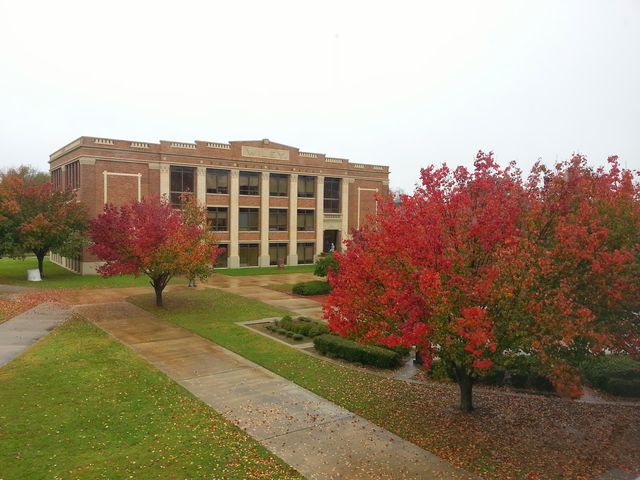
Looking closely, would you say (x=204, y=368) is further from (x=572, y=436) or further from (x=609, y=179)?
(x=609, y=179)

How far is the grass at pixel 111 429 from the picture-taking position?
30.0 feet

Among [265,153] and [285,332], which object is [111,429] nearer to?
[285,332]

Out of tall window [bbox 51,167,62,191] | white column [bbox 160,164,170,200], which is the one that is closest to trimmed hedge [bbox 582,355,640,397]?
white column [bbox 160,164,170,200]

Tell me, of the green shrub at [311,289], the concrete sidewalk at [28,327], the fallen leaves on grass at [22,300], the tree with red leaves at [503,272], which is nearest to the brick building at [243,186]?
the fallen leaves on grass at [22,300]

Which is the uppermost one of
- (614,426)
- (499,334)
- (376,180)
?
(376,180)

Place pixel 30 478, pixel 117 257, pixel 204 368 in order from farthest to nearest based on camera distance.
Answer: pixel 117 257, pixel 204 368, pixel 30 478

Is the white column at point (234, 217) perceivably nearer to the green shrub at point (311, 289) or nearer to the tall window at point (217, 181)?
the tall window at point (217, 181)

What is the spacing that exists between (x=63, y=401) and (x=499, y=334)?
10.7m

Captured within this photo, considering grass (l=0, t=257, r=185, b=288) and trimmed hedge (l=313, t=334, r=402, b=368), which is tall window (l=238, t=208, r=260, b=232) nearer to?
grass (l=0, t=257, r=185, b=288)

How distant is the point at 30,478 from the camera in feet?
28.3

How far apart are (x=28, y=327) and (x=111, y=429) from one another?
12567 millimetres

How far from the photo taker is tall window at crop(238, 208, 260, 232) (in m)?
48.9

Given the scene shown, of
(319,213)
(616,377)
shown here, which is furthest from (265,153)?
(616,377)

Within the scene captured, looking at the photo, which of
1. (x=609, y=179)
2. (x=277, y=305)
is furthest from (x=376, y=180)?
(x=609, y=179)
